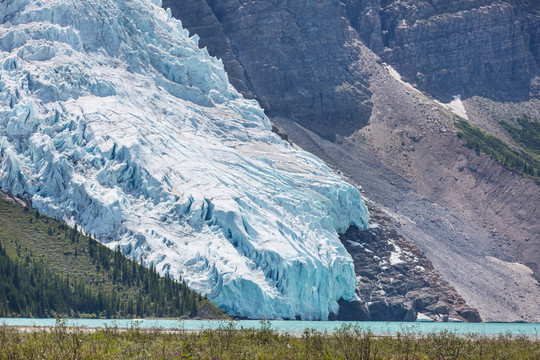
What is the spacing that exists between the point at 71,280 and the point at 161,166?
23.2 metres

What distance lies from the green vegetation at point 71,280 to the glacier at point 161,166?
11.7ft

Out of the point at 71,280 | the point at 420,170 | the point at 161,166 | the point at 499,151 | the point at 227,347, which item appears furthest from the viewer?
the point at 499,151

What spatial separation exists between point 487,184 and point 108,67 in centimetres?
9557

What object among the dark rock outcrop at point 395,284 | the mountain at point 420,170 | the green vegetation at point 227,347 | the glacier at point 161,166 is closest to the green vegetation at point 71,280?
the glacier at point 161,166

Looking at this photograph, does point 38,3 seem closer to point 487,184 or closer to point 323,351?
point 323,351

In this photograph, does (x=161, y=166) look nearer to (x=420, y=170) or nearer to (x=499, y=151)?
(x=420, y=170)

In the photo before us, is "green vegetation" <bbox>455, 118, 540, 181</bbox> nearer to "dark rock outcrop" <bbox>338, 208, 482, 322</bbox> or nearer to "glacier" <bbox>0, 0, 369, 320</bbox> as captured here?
"dark rock outcrop" <bbox>338, 208, 482, 322</bbox>

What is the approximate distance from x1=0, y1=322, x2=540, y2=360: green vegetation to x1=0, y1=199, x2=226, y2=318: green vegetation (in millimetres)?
29676

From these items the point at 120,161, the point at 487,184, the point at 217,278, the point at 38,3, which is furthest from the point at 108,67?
the point at 487,184

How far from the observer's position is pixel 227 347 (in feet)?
154

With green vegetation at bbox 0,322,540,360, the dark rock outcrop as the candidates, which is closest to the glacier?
the dark rock outcrop

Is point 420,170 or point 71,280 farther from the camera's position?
point 420,170

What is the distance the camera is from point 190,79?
13212cm

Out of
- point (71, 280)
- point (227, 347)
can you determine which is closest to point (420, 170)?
point (71, 280)
